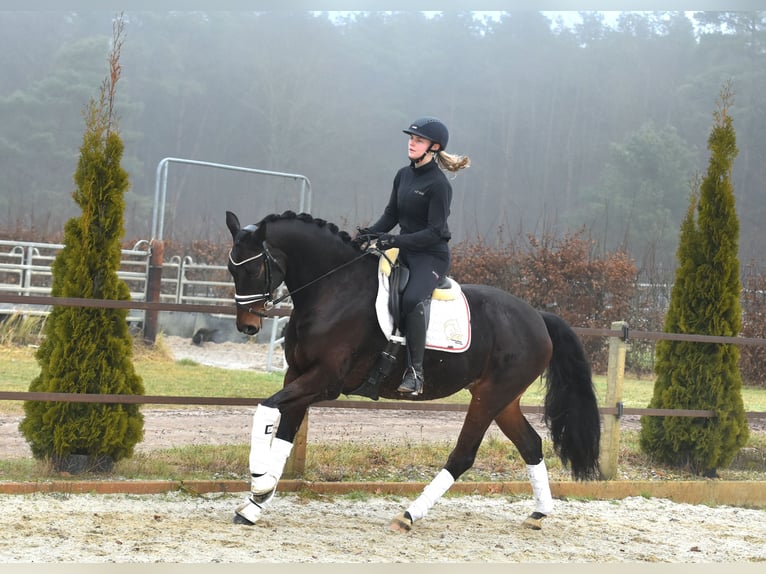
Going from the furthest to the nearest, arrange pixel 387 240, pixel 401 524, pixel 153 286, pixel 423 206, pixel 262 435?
pixel 153 286
pixel 423 206
pixel 387 240
pixel 401 524
pixel 262 435

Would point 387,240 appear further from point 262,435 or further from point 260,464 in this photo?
point 260,464

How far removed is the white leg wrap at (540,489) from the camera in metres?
6.32

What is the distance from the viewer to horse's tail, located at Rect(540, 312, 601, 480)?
6.77 metres

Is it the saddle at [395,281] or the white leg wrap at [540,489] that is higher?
the saddle at [395,281]

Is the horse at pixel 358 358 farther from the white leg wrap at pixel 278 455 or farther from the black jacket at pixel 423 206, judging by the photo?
the black jacket at pixel 423 206

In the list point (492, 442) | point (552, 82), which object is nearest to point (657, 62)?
point (552, 82)

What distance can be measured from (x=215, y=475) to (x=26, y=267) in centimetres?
1097

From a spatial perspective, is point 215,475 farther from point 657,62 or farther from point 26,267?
point 657,62

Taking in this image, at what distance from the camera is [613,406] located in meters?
8.06

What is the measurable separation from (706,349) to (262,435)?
17.1 ft

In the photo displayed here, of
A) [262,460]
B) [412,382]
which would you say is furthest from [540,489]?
[262,460]

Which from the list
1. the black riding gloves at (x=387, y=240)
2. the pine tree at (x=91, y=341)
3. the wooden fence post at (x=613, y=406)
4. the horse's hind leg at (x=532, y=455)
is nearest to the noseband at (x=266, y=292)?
the black riding gloves at (x=387, y=240)

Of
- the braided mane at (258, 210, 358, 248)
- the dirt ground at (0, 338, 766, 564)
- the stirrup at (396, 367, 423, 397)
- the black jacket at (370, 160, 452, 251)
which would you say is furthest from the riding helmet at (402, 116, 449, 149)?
the dirt ground at (0, 338, 766, 564)

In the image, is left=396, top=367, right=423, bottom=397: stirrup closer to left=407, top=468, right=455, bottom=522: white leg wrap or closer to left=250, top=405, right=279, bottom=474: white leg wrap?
left=407, top=468, right=455, bottom=522: white leg wrap
